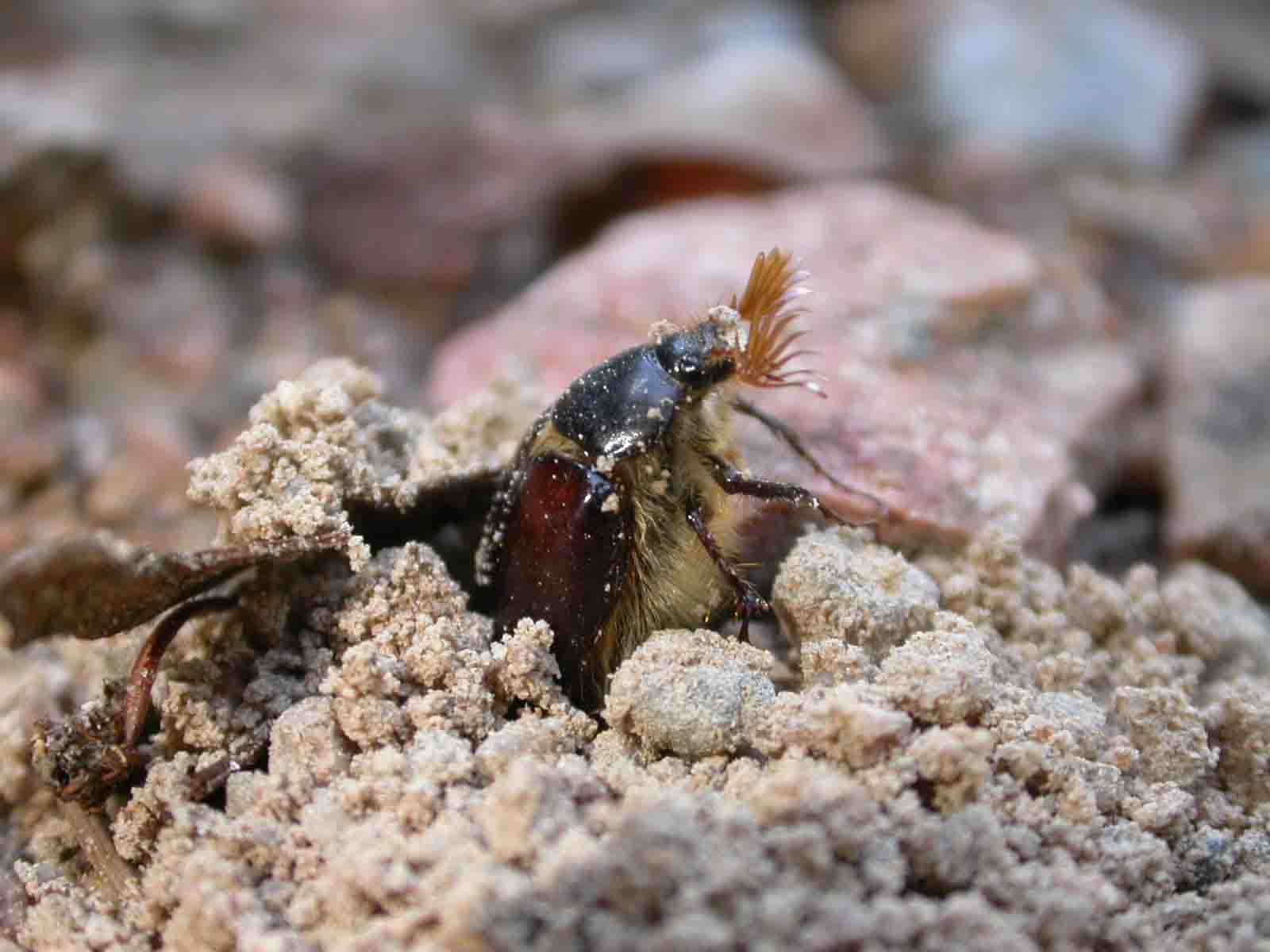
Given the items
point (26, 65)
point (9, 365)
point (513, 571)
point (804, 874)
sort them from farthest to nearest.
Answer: point (26, 65)
point (9, 365)
point (513, 571)
point (804, 874)

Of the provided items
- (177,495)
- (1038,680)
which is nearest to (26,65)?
(177,495)

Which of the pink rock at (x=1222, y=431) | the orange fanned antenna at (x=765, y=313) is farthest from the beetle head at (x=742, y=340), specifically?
the pink rock at (x=1222, y=431)

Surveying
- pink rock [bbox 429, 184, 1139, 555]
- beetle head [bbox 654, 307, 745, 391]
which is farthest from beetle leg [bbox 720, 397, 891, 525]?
→ beetle head [bbox 654, 307, 745, 391]

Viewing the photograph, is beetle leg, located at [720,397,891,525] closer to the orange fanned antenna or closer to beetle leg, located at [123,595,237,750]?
the orange fanned antenna

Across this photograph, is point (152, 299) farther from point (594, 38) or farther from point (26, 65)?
point (594, 38)

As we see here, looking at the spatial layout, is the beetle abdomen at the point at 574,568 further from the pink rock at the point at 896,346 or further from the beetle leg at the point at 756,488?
the pink rock at the point at 896,346
